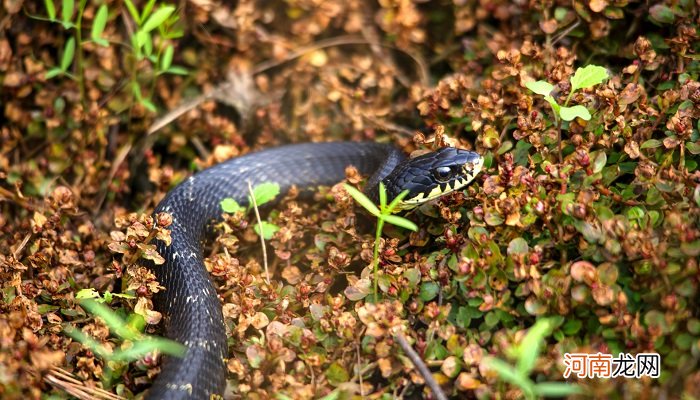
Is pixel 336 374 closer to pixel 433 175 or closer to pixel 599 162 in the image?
pixel 433 175

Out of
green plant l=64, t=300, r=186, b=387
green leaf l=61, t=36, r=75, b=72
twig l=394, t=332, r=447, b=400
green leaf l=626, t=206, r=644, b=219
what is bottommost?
twig l=394, t=332, r=447, b=400

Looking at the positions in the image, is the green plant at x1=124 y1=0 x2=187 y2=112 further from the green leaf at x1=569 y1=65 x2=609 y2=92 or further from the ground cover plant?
the green leaf at x1=569 y1=65 x2=609 y2=92

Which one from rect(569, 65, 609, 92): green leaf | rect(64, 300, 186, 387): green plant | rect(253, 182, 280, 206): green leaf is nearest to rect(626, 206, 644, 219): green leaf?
rect(569, 65, 609, 92): green leaf

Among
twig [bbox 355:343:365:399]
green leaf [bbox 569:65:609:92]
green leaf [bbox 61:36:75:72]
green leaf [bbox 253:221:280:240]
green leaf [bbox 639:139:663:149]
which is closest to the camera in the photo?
twig [bbox 355:343:365:399]

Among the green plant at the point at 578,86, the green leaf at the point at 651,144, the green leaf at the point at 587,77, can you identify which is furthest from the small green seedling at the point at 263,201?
the green leaf at the point at 651,144

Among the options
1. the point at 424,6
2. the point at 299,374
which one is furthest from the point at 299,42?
the point at 299,374
